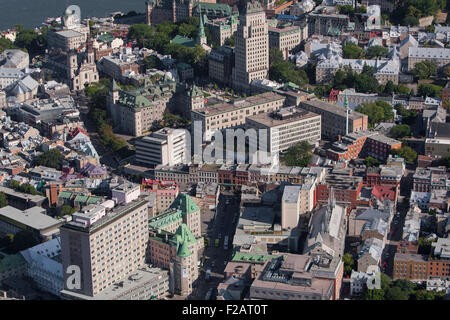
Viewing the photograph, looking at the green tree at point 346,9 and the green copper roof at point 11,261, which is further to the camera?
the green tree at point 346,9

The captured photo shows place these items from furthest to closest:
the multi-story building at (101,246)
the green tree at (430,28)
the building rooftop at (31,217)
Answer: the green tree at (430,28), the building rooftop at (31,217), the multi-story building at (101,246)

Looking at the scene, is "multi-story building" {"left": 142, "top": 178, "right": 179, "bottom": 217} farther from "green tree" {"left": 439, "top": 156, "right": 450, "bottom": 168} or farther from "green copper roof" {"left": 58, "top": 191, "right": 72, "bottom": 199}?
"green tree" {"left": 439, "top": 156, "right": 450, "bottom": 168}

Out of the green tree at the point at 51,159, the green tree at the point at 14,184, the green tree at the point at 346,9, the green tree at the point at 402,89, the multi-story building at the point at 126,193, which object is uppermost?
the green tree at the point at 346,9

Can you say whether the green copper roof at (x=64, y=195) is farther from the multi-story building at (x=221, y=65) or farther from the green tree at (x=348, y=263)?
the multi-story building at (x=221, y=65)

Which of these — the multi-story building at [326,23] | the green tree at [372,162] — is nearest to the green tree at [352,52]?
the multi-story building at [326,23]

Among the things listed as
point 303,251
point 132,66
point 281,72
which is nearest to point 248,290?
point 303,251

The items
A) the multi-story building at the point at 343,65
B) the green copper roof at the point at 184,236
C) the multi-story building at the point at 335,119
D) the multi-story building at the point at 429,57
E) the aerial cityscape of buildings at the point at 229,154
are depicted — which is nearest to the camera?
the aerial cityscape of buildings at the point at 229,154
